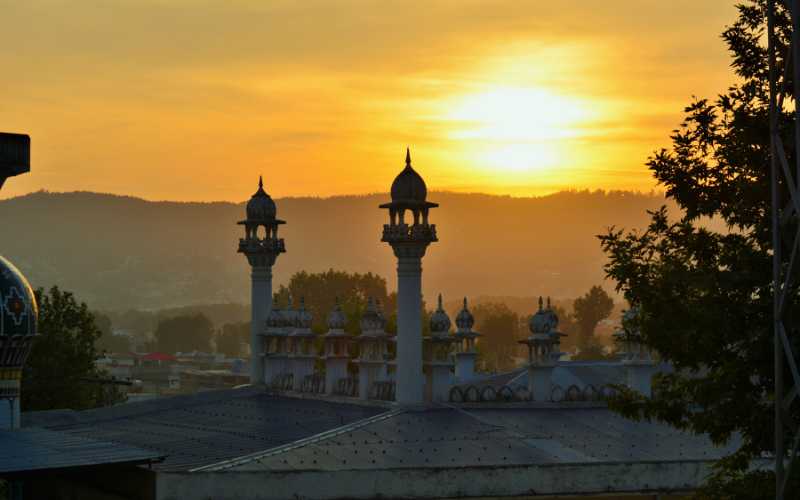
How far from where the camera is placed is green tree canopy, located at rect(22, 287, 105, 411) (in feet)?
211

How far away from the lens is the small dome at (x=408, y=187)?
3844 cm

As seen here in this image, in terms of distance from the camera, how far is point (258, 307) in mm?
49125

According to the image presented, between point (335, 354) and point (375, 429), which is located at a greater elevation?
point (335, 354)

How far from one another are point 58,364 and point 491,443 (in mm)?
35604

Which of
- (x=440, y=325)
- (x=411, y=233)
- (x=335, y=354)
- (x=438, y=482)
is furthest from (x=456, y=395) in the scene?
(x=438, y=482)

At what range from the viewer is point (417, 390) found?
37.9 metres

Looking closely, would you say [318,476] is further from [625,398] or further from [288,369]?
[288,369]

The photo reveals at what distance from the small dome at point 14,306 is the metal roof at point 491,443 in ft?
27.3

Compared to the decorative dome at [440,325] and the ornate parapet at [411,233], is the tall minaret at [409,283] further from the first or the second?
the decorative dome at [440,325]

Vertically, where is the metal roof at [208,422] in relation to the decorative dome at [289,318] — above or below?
below

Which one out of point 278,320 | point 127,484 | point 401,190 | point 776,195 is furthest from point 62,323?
point 776,195

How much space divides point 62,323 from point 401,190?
112ft

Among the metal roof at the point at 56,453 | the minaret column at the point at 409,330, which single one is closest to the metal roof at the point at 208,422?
the minaret column at the point at 409,330

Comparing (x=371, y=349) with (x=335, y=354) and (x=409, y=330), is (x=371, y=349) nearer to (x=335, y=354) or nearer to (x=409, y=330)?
(x=409, y=330)
